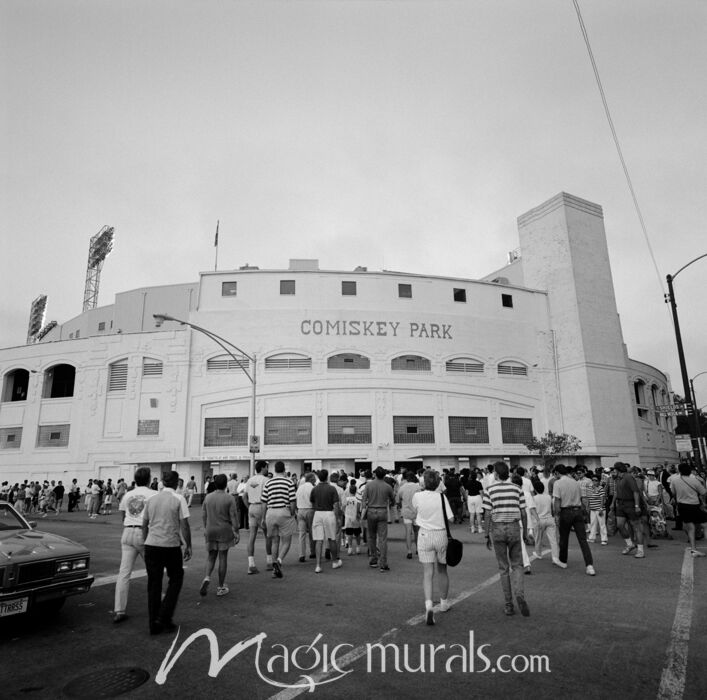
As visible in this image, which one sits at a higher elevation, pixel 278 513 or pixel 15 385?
pixel 15 385

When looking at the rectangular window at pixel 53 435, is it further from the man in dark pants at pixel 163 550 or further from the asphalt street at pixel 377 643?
the man in dark pants at pixel 163 550

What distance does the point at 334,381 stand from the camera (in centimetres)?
3700

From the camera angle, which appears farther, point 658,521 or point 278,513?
point 658,521

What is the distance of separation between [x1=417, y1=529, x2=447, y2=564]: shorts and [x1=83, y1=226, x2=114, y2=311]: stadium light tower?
213 feet

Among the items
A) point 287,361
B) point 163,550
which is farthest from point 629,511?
point 287,361

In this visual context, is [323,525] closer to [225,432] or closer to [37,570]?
[37,570]

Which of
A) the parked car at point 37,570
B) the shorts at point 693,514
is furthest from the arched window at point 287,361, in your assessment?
the parked car at point 37,570

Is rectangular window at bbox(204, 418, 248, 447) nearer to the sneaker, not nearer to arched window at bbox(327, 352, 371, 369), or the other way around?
arched window at bbox(327, 352, 371, 369)

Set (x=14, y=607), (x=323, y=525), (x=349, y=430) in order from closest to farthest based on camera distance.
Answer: (x=14, y=607)
(x=323, y=525)
(x=349, y=430)

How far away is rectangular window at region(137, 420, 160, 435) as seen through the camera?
1442 inches

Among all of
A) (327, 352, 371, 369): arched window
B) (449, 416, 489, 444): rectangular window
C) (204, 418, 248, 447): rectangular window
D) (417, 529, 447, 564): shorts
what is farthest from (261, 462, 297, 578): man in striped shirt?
(449, 416, 489, 444): rectangular window

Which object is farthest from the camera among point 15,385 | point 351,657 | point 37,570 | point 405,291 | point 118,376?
point 15,385

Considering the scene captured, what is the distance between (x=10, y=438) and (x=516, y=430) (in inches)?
1552

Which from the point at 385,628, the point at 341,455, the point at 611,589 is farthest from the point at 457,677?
the point at 341,455
